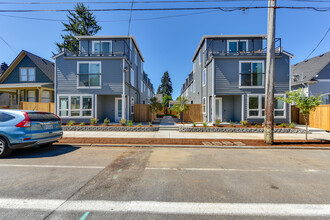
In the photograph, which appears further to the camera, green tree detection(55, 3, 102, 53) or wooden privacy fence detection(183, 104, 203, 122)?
green tree detection(55, 3, 102, 53)

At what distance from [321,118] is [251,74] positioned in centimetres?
666

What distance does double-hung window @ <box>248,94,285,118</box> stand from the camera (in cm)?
1295

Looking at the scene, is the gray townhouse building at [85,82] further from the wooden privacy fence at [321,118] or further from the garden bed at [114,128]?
the wooden privacy fence at [321,118]

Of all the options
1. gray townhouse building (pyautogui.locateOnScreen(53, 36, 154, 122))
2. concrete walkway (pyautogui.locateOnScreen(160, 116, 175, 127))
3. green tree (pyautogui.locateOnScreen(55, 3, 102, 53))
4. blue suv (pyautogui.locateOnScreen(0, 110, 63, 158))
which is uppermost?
green tree (pyautogui.locateOnScreen(55, 3, 102, 53))

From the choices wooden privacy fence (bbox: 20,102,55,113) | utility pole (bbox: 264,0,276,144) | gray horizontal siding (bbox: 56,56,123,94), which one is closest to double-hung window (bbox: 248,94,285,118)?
utility pole (bbox: 264,0,276,144)

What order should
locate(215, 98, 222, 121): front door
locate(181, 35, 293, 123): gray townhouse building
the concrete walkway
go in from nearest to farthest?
locate(181, 35, 293, 123): gray townhouse building < the concrete walkway < locate(215, 98, 222, 121): front door

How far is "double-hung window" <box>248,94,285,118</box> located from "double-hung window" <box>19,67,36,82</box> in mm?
23852

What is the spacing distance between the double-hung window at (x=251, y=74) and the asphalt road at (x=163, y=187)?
356 inches

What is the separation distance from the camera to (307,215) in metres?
2.42

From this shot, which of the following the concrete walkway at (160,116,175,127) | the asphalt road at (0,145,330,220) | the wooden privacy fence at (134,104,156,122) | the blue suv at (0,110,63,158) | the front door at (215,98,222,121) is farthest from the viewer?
the wooden privacy fence at (134,104,156,122)

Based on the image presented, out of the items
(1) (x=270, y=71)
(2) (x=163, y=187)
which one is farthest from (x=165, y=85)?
A: (2) (x=163, y=187)

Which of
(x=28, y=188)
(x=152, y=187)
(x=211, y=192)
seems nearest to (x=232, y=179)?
(x=211, y=192)

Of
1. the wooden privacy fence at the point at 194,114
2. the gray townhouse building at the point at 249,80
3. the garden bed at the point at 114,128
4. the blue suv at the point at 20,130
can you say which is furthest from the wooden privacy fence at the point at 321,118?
the blue suv at the point at 20,130

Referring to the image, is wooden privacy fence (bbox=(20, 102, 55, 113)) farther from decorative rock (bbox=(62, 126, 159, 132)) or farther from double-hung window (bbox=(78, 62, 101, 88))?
decorative rock (bbox=(62, 126, 159, 132))
